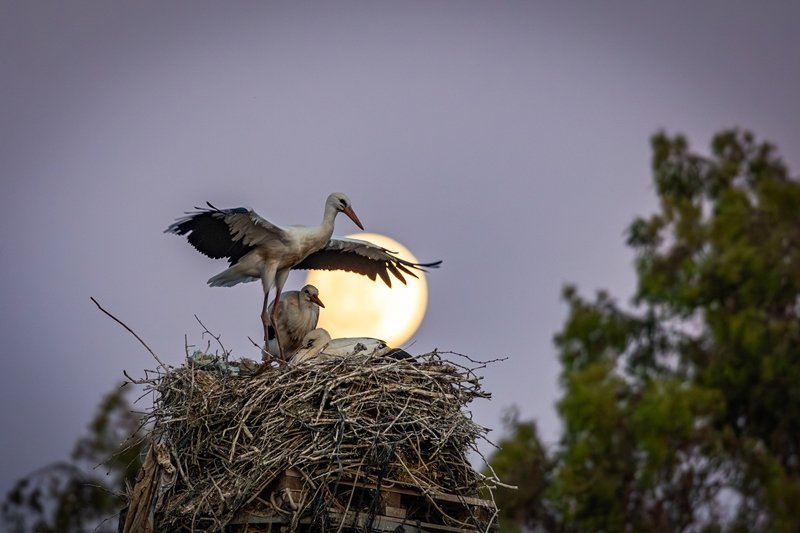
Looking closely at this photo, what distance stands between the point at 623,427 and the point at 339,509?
11.0 meters

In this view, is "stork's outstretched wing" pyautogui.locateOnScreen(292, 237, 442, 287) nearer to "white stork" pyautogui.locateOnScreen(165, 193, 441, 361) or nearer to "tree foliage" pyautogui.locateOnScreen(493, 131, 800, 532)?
"white stork" pyautogui.locateOnScreen(165, 193, 441, 361)

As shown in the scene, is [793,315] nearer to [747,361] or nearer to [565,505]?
[747,361]

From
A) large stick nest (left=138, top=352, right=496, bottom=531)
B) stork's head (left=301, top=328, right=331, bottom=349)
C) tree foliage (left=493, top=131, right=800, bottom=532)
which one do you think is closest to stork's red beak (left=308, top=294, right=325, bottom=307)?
stork's head (left=301, top=328, right=331, bottom=349)

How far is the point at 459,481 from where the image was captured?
866 centimetres

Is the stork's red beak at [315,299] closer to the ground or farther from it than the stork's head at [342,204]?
closer to the ground

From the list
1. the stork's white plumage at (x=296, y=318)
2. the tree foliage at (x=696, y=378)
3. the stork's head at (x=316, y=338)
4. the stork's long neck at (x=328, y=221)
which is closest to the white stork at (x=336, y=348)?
the stork's head at (x=316, y=338)

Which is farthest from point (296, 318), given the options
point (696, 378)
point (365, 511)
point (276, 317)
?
point (696, 378)

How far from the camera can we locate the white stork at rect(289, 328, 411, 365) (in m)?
9.32

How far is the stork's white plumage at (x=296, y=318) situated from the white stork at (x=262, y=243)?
0.25ft

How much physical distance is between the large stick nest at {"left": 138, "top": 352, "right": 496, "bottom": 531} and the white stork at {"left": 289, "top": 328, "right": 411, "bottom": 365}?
0.75 ft

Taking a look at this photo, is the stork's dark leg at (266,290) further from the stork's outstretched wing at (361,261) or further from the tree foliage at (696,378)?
the tree foliage at (696,378)

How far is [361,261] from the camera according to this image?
38.2 ft

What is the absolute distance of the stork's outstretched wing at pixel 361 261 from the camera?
37.2 feet

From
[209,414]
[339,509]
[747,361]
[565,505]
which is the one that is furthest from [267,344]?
[747,361]
